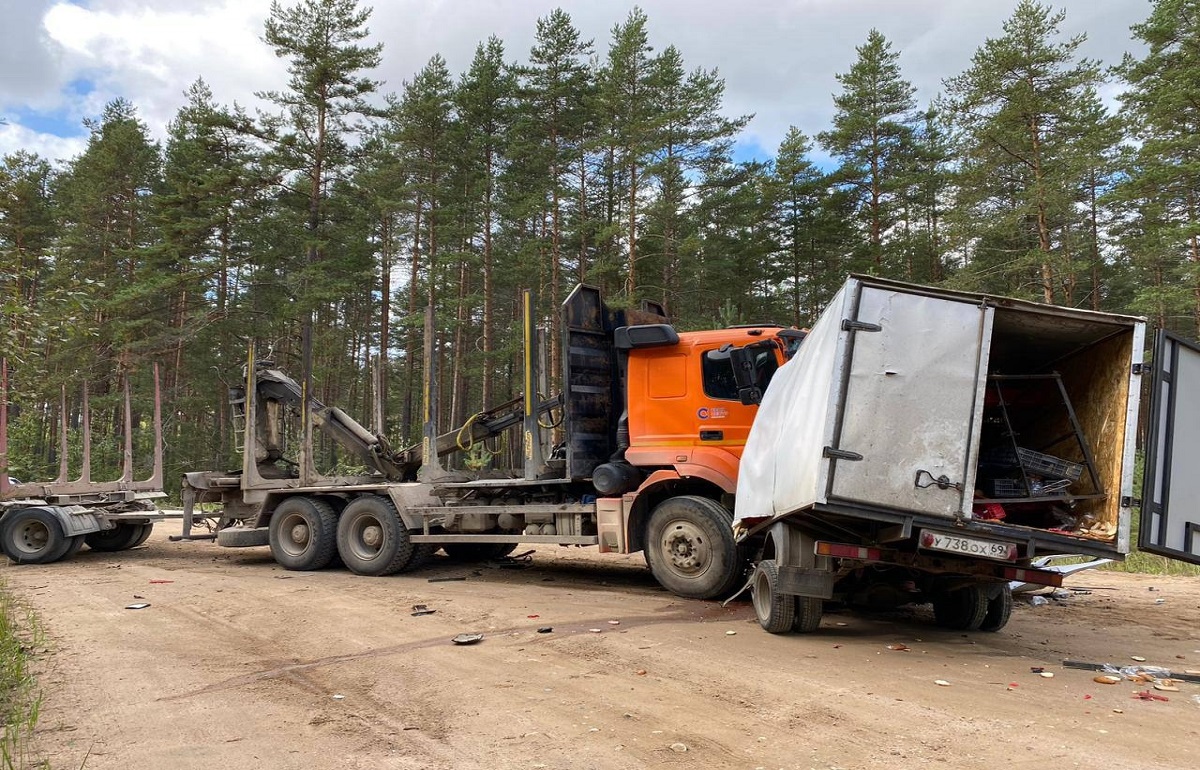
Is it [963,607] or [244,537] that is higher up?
[963,607]

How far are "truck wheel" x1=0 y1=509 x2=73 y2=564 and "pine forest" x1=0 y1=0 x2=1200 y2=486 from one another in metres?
10.3

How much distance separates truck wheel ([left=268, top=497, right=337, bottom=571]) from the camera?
10422mm

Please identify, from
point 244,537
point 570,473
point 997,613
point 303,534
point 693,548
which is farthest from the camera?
point 244,537

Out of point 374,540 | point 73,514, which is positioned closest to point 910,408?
point 374,540

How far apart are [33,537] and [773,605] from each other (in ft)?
36.8

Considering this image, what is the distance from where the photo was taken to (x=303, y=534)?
35.0 ft

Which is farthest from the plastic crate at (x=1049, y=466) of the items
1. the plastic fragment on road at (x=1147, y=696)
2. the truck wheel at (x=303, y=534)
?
the truck wheel at (x=303, y=534)

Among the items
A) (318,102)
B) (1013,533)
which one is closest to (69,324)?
(1013,533)

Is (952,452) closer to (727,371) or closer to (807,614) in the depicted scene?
(807,614)

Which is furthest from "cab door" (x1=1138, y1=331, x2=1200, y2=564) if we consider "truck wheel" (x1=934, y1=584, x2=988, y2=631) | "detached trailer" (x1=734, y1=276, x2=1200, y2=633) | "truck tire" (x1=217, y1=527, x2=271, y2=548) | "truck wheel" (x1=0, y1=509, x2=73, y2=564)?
"truck wheel" (x1=0, y1=509, x2=73, y2=564)

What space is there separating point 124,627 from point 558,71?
22.4 m

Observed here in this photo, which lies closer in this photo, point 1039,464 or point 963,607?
point 1039,464

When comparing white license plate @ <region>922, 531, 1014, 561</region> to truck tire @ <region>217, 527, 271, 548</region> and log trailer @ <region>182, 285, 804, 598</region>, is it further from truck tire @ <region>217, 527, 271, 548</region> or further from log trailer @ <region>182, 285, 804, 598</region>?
truck tire @ <region>217, 527, 271, 548</region>

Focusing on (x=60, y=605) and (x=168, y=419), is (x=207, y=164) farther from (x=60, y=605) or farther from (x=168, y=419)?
(x=60, y=605)
